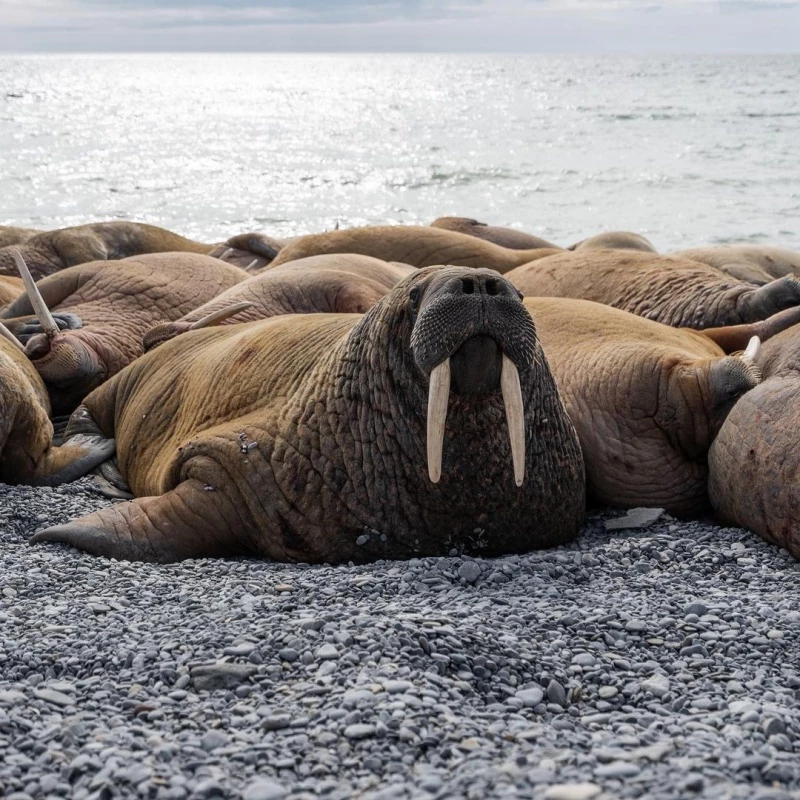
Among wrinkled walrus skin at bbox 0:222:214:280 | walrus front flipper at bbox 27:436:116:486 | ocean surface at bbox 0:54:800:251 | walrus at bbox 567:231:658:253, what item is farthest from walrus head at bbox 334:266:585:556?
ocean surface at bbox 0:54:800:251

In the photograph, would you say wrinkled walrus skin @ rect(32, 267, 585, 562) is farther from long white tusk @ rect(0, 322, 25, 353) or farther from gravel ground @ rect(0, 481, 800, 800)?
long white tusk @ rect(0, 322, 25, 353)

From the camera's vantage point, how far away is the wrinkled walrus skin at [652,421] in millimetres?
5051

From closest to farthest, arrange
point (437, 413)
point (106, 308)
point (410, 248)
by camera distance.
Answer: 1. point (437, 413)
2. point (106, 308)
3. point (410, 248)

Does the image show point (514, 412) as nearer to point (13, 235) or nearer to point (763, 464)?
point (763, 464)

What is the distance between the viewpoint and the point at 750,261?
9.01 metres

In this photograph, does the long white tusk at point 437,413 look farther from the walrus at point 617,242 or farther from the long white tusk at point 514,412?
the walrus at point 617,242

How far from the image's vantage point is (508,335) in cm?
386

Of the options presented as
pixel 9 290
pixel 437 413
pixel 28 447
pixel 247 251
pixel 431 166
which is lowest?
pixel 431 166

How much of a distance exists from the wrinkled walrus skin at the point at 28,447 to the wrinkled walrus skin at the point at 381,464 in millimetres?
1059

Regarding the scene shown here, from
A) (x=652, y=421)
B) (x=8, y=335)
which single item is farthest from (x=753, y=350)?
(x=8, y=335)

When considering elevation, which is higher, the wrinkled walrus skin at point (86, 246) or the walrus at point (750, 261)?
the walrus at point (750, 261)

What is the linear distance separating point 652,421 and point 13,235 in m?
7.52

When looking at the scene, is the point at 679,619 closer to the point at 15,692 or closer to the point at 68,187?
the point at 15,692

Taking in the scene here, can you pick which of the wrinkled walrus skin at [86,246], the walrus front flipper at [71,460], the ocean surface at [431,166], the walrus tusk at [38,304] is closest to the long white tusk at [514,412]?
the walrus front flipper at [71,460]
